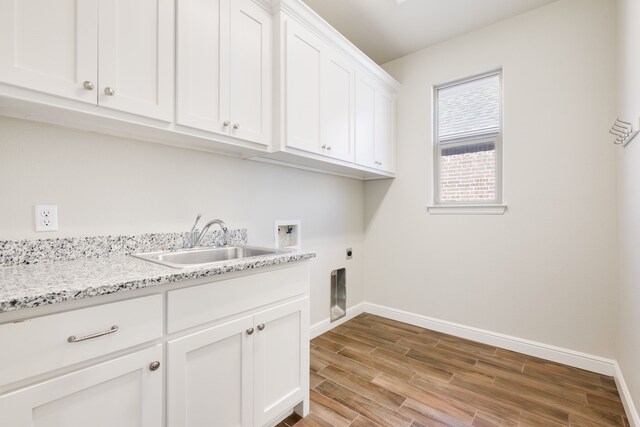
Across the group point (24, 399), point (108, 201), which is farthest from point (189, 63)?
point (24, 399)

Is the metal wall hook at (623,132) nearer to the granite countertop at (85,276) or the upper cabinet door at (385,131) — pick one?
the upper cabinet door at (385,131)

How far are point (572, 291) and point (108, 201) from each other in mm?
3064

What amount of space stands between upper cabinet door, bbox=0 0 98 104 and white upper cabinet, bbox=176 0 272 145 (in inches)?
13.3

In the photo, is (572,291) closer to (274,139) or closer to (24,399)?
(274,139)

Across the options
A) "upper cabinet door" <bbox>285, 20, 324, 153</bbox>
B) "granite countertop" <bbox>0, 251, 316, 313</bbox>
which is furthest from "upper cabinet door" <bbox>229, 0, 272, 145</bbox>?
"granite countertop" <bbox>0, 251, 316, 313</bbox>

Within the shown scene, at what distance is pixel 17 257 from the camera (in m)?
1.21

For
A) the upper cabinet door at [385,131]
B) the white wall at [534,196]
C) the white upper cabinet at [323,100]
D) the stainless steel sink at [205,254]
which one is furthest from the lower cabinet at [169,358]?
the white wall at [534,196]

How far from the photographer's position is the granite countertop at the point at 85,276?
31.7 inches

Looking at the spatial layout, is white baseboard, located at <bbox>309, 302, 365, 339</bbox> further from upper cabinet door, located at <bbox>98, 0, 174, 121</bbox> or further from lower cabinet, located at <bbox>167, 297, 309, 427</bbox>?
upper cabinet door, located at <bbox>98, 0, 174, 121</bbox>

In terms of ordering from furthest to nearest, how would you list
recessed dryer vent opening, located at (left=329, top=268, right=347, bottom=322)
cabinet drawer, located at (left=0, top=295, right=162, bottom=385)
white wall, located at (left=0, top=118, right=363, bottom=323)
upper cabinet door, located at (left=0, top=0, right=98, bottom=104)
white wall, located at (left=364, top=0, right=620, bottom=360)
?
recessed dryer vent opening, located at (left=329, top=268, right=347, bottom=322), white wall, located at (left=364, top=0, right=620, bottom=360), white wall, located at (left=0, top=118, right=363, bottom=323), upper cabinet door, located at (left=0, top=0, right=98, bottom=104), cabinet drawer, located at (left=0, top=295, right=162, bottom=385)

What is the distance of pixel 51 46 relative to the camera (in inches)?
41.5

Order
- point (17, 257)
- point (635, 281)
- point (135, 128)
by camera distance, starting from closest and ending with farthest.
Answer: point (17, 257) → point (135, 128) → point (635, 281)

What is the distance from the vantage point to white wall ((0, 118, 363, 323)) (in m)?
1.24

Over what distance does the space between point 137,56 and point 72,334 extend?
1.10 meters
